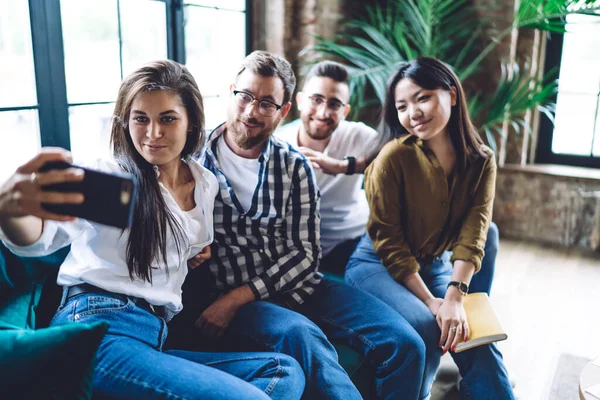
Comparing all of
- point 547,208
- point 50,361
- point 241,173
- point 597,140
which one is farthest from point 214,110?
point 597,140

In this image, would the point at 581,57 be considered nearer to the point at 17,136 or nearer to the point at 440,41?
the point at 440,41

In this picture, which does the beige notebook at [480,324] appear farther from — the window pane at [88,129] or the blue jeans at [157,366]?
the window pane at [88,129]

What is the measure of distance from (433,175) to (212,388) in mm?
1059

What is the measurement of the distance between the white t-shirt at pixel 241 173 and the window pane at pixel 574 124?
9.20ft

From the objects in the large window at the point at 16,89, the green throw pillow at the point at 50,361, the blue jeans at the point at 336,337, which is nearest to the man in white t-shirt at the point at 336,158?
the blue jeans at the point at 336,337

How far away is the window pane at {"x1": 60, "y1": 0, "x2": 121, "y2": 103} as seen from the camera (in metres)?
2.03

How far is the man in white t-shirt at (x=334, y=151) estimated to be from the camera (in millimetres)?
2064

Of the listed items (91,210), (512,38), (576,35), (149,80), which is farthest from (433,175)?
(576,35)

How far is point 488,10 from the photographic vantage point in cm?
351

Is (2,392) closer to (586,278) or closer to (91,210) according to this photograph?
(91,210)

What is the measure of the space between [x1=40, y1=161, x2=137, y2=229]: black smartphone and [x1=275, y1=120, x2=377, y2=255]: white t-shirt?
1.24 metres

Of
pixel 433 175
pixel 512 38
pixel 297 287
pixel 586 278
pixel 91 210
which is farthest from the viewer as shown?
pixel 512 38

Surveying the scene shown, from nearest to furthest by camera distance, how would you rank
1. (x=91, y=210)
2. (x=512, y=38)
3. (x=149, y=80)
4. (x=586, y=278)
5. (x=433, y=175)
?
(x=91, y=210)
(x=149, y=80)
(x=433, y=175)
(x=586, y=278)
(x=512, y=38)

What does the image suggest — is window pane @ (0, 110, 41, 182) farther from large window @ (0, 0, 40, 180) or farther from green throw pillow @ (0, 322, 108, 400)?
green throw pillow @ (0, 322, 108, 400)
